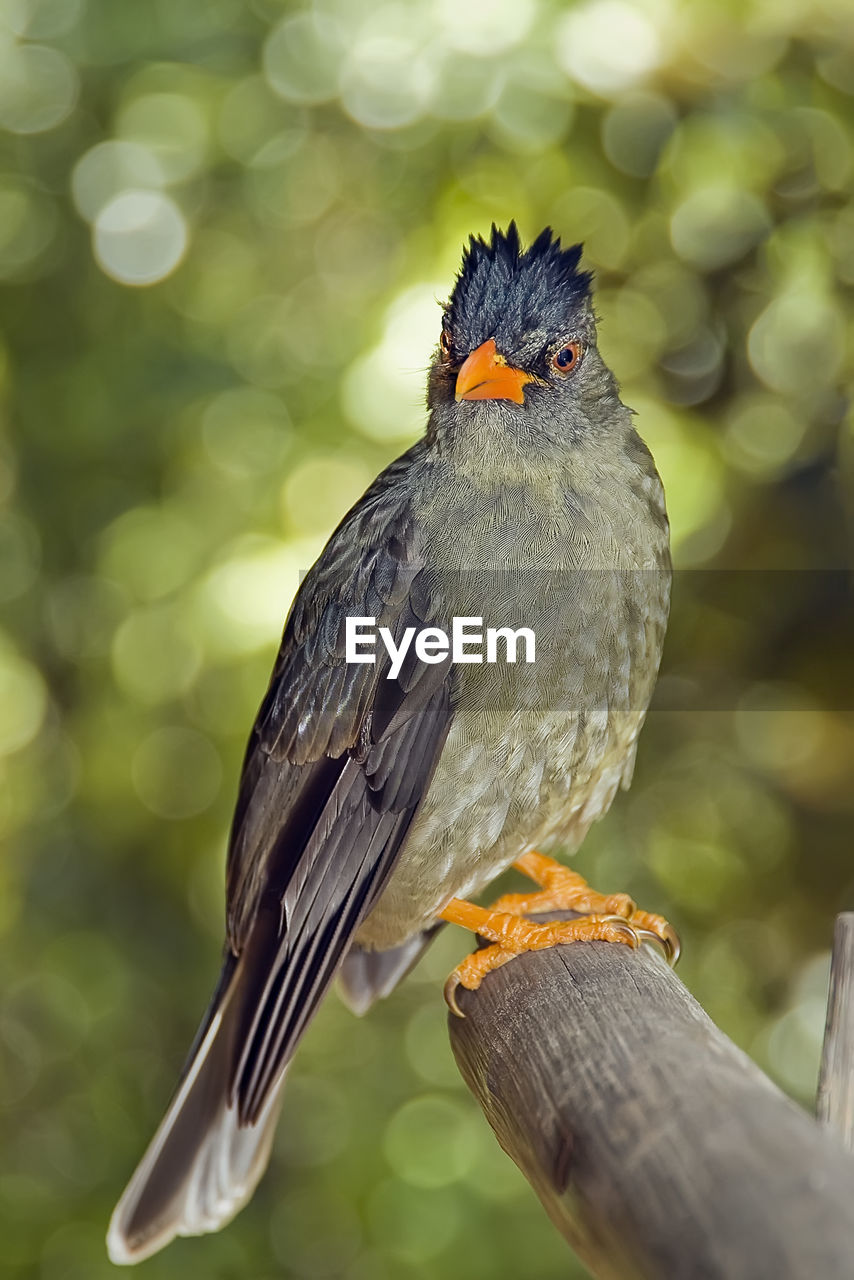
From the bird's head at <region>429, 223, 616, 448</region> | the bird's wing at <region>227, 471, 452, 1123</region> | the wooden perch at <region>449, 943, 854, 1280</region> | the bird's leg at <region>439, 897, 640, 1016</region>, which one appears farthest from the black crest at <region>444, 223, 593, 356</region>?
the wooden perch at <region>449, 943, 854, 1280</region>

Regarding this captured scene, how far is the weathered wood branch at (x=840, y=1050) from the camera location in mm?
1703

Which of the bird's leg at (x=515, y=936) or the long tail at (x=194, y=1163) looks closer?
the bird's leg at (x=515, y=936)

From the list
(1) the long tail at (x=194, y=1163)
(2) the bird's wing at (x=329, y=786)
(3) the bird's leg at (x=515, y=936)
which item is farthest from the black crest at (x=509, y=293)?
A: (1) the long tail at (x=194, y=1163)

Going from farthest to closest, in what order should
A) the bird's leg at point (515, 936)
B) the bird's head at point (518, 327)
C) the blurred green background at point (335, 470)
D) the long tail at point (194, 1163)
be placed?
1. the blurred green background at point (335, 470)
2. the long tail at point (194, 1163)
3. the bird's head at point (518, 327)
4. the bird's leg at point (515, 936)

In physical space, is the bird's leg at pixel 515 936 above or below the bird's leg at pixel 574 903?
below

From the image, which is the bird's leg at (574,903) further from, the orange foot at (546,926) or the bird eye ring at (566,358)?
the bird eye ring at (566,358)

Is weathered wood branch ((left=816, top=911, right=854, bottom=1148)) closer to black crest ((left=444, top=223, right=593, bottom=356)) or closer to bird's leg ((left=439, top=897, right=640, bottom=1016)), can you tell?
bird's leg ((left=439, top=897, right=640, bottom=1016))

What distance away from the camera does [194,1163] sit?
2.62 metres

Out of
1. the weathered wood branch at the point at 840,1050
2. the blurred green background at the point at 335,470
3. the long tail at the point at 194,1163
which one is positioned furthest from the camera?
the blurred green background at the point at 335,470

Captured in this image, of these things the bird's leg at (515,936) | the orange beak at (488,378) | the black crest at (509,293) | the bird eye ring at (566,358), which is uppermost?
the black crest at (509,293)

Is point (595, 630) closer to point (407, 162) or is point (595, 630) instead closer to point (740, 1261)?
point (740, 1261)

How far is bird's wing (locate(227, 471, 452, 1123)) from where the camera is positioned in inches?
90.7

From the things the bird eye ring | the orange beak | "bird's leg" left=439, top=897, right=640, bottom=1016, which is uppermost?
the bird eye ring

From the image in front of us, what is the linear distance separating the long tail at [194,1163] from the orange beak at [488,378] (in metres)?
1.19
